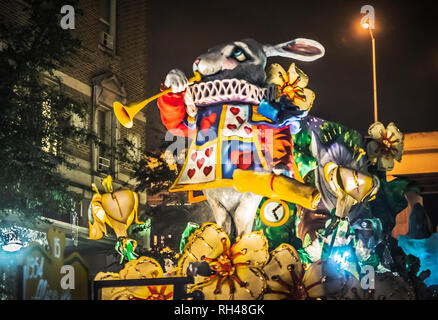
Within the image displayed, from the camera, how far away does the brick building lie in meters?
16.5

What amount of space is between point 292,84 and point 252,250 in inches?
93.5

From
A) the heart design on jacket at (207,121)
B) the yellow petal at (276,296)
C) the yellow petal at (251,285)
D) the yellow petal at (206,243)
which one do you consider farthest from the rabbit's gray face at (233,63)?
the yellow petal at (276,296)

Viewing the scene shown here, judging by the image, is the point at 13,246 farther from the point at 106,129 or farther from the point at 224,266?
the point at 106,129

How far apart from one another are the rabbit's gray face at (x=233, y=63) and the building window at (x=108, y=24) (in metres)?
9.42

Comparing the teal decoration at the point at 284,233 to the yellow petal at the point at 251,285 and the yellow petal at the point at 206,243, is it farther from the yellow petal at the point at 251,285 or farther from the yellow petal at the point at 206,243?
the yellow petal at the point at 251,285

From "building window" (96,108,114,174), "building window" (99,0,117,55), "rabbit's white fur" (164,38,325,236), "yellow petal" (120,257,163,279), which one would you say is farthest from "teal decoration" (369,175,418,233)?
"building window" (99,0,117,55)

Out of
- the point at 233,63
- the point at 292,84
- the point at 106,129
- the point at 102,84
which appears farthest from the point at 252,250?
the point at 102,84

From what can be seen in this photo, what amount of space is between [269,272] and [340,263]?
33.7 inches

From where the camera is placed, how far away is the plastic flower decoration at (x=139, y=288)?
25.9 ft

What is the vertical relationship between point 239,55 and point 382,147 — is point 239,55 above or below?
above

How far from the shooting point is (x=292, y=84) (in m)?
9.47

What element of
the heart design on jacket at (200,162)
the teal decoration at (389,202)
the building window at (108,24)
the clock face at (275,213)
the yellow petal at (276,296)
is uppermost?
the building window at (108,24)
